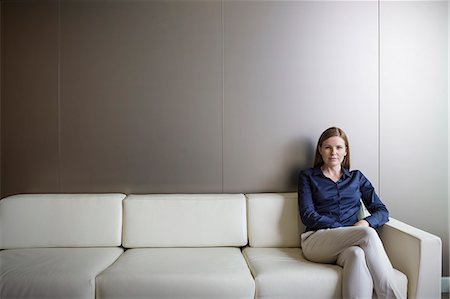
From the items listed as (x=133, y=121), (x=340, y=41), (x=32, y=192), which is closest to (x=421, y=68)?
(x=340, y=41)

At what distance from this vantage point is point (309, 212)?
2.31m

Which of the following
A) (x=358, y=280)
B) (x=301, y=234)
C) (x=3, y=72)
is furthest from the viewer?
(x=3, y=72)

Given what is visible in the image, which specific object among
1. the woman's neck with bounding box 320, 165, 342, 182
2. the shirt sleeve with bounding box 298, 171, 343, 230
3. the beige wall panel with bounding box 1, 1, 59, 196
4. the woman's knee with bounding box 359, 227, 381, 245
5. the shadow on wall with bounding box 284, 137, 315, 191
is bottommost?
the woman's knee with bounding box 359, 227, 381, 245

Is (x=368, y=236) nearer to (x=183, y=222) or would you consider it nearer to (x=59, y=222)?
(x=183, y=222)

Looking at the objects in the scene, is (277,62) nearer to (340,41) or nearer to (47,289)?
(340,41)

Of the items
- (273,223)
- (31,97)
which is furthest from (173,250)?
(31,97)

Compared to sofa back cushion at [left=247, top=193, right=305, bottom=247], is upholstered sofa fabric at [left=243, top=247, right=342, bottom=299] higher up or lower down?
lower down

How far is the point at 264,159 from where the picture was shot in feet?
9.23

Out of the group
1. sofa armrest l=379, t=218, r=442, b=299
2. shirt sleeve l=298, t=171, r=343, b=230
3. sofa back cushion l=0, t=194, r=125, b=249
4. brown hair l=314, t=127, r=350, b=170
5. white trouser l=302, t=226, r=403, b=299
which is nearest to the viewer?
white trouser l=302, t=226, r=403, b=299

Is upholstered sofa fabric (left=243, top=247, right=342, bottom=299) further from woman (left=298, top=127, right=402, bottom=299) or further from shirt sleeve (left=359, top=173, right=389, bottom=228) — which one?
shirt sleeve (left=359, top=173, right=389, bottom=228)

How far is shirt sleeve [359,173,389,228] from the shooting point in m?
2.31

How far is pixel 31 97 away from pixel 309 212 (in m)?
2.40

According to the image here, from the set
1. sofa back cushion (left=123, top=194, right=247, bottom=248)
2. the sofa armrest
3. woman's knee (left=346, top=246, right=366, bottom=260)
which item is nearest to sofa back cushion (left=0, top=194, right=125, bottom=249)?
sofa back cushion (left=123, top=194, right=247, bottom=248)

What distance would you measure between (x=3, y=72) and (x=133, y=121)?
115 centimetres
